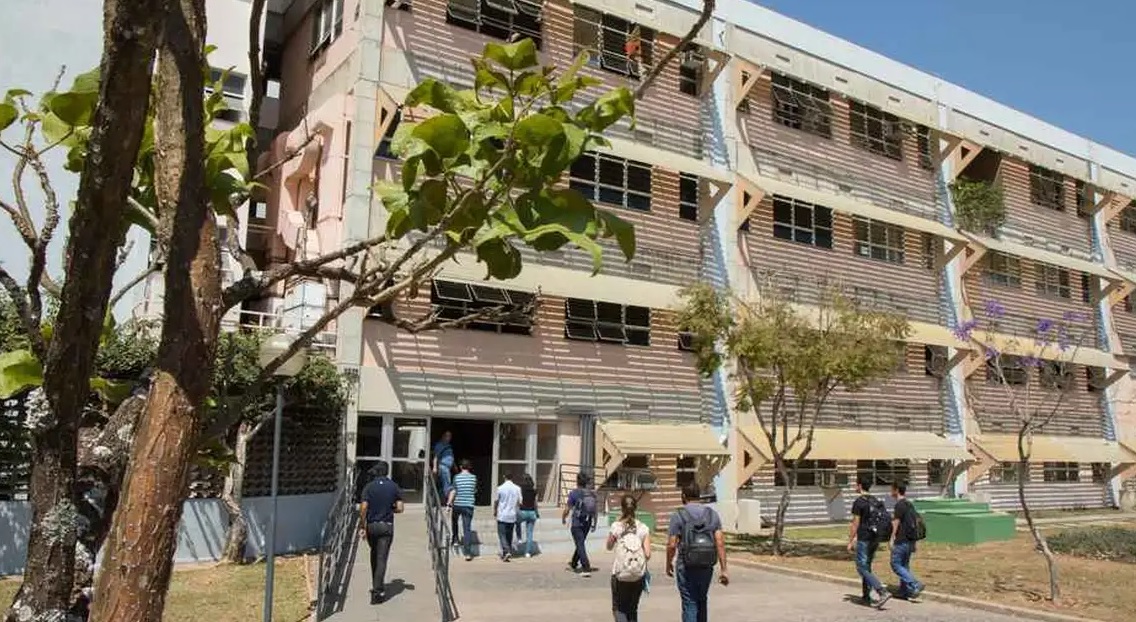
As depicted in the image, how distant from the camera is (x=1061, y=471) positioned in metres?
33.7

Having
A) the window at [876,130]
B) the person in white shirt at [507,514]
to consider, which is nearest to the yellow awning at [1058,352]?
the window at [876,130]

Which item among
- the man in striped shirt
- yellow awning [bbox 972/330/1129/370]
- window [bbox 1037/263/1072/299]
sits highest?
window [bbox 1037/263/1072/299]

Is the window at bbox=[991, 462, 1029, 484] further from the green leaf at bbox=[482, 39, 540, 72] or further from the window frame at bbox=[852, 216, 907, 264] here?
the green leaf at bbox=[482, 39, 540, 72]

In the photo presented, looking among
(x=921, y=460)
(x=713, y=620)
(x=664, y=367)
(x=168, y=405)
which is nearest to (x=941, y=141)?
(x=921, y=460)

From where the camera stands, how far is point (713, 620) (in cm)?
1163

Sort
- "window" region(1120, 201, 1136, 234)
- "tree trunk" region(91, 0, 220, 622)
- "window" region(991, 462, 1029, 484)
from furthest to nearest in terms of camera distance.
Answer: "window" region(1120, 201, 1136, 234) → "window" region(991, 462, 1029, 484) → "tree trunk" region(91, 0, 220, 622)

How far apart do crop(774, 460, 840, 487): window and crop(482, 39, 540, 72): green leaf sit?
2444 centimetres

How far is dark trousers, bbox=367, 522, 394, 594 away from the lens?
38.8 feet

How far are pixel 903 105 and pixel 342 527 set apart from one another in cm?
2319

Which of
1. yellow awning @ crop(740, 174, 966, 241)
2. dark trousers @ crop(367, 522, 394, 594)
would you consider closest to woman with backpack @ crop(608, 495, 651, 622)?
dark trousers @ crop(367, 522, 394, 594)

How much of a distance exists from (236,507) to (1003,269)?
89.7ft

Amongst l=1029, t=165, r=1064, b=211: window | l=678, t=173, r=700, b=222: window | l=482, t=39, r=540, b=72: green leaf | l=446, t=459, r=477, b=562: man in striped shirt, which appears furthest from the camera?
l=1029, t=165, r=1064, b=211: window

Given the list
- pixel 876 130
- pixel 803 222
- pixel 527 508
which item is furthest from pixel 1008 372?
pixel 527 508

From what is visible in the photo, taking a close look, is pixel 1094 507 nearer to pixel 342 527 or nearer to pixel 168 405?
pixel 342 527
